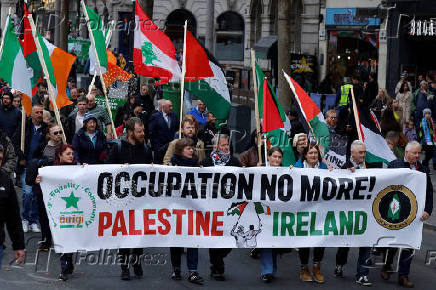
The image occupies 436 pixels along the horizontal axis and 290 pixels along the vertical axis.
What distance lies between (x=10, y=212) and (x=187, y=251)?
2493mm

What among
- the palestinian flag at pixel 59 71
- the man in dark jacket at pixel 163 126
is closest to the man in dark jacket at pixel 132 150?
the palestinian flag at pixel 59 71

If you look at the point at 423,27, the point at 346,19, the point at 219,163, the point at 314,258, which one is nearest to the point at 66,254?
the point at 219,163

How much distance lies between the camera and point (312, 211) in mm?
9742

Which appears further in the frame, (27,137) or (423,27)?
(423,27)

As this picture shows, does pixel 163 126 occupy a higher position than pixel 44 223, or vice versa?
pixel 163 126

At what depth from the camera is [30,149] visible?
41.4 feet

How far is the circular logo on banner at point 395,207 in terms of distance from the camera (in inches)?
382

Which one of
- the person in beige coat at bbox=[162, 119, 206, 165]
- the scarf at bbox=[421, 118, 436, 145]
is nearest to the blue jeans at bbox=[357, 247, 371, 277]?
the person in beige coat at bbox=[162, 119, 206, 165]

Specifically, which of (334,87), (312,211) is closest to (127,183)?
(312,211)

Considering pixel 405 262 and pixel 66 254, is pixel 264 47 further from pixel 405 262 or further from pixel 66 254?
pixel 66 254

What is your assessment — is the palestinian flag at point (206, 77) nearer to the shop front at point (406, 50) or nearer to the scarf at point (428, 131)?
the scarf at point (428, 131)

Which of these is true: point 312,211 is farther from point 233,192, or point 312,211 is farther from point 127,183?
point 127,183

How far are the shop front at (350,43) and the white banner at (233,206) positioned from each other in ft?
60.1

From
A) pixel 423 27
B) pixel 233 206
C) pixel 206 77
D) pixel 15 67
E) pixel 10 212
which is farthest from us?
pixel 423 27
